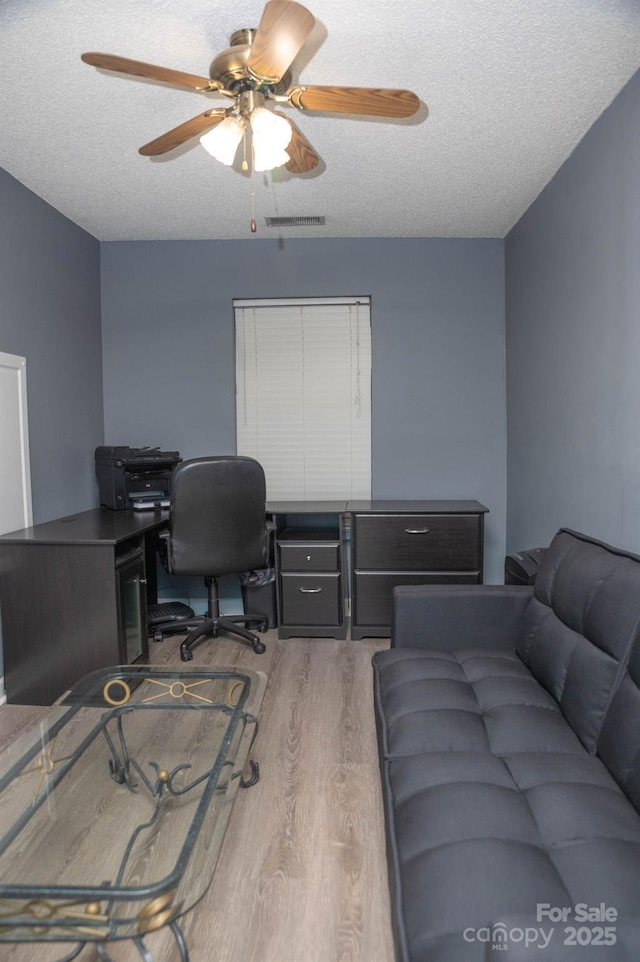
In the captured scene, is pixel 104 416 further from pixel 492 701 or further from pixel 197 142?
pixel 492 701

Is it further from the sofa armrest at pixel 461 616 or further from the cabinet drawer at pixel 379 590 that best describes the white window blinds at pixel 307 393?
the sofa armrest at pixel 461 616

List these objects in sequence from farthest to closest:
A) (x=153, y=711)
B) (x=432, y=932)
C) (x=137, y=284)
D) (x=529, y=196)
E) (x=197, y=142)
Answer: (x=137, y=284)
(x=529, y=196)
(x=197, y=142)
(x=153, y=711)
(x=432, y=932)

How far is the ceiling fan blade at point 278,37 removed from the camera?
4.67ft

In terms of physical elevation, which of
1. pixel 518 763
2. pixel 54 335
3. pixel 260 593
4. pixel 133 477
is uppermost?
pixel 54 335

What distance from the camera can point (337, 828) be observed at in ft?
6.10

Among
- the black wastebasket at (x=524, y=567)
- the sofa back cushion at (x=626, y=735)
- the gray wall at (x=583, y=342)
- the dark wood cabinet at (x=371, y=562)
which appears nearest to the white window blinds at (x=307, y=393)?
the dark wood cabinet at (x=371, y=562)

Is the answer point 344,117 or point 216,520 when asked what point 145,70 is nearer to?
point 344,117

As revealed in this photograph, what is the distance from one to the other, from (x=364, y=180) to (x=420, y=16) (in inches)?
48.1

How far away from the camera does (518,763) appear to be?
4.86 feet

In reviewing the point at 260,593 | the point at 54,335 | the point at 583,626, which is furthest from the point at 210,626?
the point at 583,626

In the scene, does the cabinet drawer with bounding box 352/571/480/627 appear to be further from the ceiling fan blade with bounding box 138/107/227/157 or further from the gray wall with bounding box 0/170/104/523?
the ceiling fan blade with bounding box 138/107/227/157

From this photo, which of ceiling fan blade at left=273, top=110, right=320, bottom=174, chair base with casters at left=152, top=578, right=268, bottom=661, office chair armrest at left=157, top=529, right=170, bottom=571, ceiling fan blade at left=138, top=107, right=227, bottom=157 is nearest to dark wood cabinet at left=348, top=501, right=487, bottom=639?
chair base with casters at left=152, top=578, right=268, bottom=661

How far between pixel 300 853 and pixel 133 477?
2419 mm

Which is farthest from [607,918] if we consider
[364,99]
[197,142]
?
[197,142]
